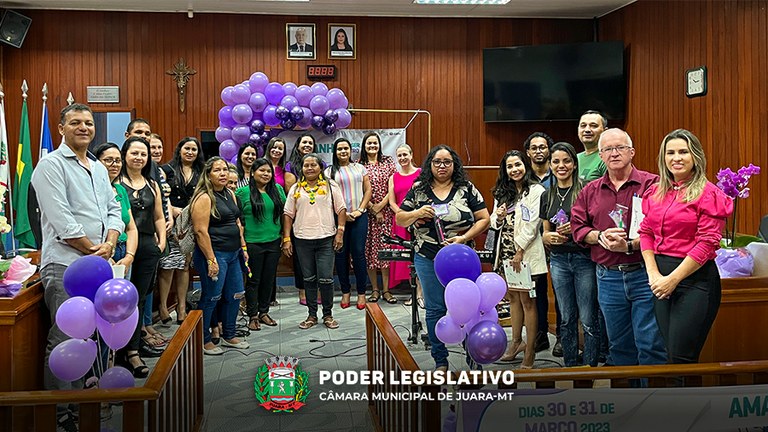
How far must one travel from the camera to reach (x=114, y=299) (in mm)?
2783

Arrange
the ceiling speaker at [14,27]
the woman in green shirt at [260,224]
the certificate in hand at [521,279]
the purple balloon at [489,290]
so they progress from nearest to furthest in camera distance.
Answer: the purple balloon at [489,290] < the certificate in hand at [521,279] < the woman in green shirt at [260,224] < the ceiling speaker at [14,27]

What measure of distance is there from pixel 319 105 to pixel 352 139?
1.03 metres

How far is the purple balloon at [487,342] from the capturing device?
3.01 meters

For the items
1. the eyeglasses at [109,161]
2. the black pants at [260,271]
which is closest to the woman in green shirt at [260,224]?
the black pants at [260,271]

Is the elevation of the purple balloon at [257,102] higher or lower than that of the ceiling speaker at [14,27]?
lower

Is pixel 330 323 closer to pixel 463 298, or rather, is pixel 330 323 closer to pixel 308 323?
pixel 308 323

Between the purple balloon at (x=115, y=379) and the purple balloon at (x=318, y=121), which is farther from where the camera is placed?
the purple balloon at (x=318, y=121)

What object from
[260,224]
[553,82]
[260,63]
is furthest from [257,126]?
[553,82]

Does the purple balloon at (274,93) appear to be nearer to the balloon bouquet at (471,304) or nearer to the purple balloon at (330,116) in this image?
the purple balloon at (330,116)

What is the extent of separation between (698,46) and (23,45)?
23.0 feet

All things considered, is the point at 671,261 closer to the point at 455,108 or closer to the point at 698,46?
the point at 698,46

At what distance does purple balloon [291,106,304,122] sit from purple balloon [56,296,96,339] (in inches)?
178

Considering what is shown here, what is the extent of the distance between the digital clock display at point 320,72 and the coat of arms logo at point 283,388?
5.11 m

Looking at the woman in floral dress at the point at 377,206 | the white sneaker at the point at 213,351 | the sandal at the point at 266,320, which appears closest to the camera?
the white sneaker at the point at 213,351
